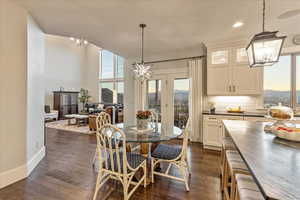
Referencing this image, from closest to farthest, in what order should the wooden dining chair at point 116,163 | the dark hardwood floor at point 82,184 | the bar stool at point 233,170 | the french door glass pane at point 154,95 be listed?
the bar stool at point 233,170, the wooden dining chair at point 116,163, the dark hardwood floor at point 82,184, the french door glass pane at point 154,95

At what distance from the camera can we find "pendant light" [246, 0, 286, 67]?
5.13 ft

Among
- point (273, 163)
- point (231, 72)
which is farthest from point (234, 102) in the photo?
point (273, 163)

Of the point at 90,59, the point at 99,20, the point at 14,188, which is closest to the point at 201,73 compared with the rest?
the point at 99,20

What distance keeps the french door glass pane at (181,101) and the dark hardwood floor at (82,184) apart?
70.0 inches

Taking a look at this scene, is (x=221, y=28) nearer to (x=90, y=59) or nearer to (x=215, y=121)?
(x=215, y=121)

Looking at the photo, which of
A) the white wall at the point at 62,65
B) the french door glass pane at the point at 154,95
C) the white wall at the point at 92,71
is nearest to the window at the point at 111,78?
the white wall at the point at 92,71

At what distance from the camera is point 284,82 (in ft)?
12.0

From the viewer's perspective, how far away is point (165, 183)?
2.29 meters

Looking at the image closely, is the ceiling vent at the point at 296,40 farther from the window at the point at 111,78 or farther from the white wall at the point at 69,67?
the white wall at the point at 69,67

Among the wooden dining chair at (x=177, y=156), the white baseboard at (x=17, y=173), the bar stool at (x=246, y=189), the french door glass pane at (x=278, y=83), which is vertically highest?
the french door glass pane at (x=278, y=83)

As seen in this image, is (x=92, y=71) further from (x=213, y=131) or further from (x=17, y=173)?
(x=213, y=131)

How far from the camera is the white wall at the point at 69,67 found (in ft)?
30.2

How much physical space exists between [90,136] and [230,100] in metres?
4.45

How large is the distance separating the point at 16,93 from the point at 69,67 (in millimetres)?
8853
